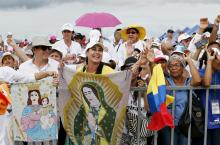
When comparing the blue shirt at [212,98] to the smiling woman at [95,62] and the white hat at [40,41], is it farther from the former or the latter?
the white hat at [40,41]

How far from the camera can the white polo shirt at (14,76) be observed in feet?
21.7

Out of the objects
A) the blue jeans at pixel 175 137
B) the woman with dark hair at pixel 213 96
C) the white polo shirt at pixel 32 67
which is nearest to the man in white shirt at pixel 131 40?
the white polo shirt at pixel 32 67

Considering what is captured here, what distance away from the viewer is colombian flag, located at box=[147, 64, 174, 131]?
20.6 feet

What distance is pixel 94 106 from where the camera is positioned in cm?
641

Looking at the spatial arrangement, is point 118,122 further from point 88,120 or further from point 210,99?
point 210,99

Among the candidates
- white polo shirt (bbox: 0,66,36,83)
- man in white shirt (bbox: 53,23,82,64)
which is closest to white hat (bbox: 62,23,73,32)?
man in white shirt (bbox: 53,23,82,64)

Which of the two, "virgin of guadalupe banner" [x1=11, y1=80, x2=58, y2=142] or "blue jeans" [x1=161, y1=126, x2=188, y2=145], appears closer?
"virgin of guadalupe banner" [x1=11, y1=80, x2=58, y2=142]

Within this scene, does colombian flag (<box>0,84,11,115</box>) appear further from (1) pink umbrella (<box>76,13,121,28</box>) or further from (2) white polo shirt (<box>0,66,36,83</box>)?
(1) pink umbrella (<box>76,13,121,28</box>)

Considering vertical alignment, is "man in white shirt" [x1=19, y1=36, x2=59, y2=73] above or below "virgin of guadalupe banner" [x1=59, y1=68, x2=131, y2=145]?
above

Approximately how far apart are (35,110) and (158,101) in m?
1.59

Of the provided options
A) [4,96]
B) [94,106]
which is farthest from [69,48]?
[94,106]

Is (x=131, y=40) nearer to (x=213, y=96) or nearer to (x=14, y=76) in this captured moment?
(x=213, y=96)

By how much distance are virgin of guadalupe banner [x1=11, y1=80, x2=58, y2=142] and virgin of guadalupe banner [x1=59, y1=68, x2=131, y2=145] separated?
146 millimetres

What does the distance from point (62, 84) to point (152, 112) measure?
1209 mm
